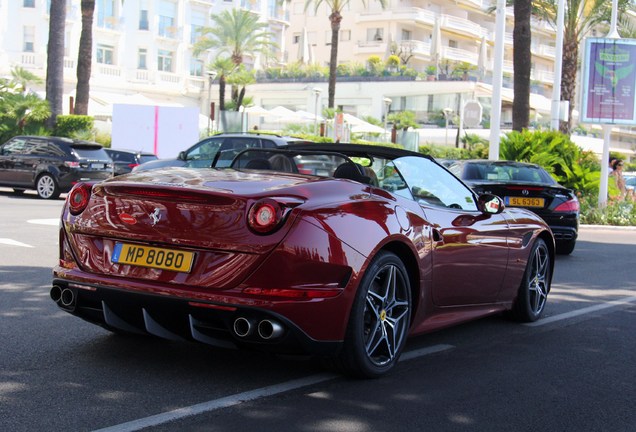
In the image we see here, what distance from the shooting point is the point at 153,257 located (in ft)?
17.0

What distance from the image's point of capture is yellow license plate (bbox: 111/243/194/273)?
5.09 m

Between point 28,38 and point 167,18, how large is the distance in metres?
13.0

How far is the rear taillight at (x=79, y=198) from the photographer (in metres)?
5.60

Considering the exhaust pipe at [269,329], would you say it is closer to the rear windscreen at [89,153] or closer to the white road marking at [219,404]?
the white road marking at [219,404]

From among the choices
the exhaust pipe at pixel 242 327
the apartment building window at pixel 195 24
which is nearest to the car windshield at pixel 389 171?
the exhaust pipe at pixel 242 327

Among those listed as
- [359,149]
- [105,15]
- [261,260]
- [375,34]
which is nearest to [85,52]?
[359,149]

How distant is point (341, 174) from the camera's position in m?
6.03

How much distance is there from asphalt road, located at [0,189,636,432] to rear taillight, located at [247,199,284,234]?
0.91 meters

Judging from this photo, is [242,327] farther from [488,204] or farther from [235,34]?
[235,34]

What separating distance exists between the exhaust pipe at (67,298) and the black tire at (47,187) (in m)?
18.8

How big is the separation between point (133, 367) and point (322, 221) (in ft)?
4.86

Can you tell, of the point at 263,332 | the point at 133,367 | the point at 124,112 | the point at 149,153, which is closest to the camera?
the point at 263,332

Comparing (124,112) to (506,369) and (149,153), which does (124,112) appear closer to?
(149,153)

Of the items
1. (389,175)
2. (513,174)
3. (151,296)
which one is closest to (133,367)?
(151,296)
